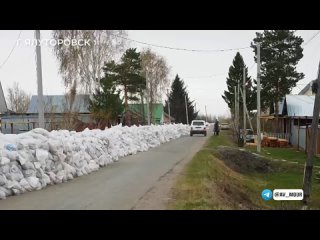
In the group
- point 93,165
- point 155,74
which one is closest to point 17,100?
point 155,74

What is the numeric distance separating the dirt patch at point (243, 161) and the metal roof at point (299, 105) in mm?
12350

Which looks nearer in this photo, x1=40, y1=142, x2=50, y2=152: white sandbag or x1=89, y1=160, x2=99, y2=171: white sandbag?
x1=40, y1=142, x2=50, y2=152: white sandbag

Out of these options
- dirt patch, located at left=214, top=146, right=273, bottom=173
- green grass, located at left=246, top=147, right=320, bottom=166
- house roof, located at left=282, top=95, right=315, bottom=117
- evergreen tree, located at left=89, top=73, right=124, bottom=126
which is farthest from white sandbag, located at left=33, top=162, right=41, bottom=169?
house roof, located at left=282, top=95, right=315, bottom=117

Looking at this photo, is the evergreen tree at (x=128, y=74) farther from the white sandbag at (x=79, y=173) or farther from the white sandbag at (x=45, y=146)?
the white sandbag at (x=45, y=146)

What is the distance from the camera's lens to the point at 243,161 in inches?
776

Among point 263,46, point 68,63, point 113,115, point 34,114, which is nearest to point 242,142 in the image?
point 263,46

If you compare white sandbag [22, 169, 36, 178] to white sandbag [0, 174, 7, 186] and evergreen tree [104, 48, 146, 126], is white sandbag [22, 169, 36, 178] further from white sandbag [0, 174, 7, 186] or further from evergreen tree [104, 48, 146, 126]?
evergreen tree [104, 48, 146, 126]

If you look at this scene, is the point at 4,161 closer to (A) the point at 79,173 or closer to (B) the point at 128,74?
(A) the point at 79,173


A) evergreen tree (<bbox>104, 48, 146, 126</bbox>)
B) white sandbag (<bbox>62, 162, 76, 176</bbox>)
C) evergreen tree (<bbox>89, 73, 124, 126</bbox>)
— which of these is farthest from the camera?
evergreen tree (<bbox>104, 48, 146, 126</bbox>)

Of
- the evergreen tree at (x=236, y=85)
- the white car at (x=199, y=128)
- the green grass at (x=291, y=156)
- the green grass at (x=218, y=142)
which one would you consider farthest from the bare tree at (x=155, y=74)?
the green grass at (x=291, y=156)

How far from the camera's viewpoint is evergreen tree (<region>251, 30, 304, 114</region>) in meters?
28.9

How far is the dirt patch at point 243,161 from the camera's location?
1779 cm

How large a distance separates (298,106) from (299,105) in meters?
0.11
